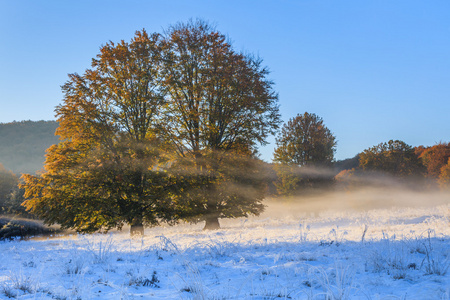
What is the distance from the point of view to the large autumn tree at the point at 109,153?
16.0 m

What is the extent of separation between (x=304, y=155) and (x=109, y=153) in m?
18.7

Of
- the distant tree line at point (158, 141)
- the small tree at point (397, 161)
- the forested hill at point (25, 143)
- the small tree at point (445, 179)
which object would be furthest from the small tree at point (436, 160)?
the forested hill at point (25, 143)

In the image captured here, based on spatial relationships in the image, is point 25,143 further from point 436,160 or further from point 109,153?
point 436,160

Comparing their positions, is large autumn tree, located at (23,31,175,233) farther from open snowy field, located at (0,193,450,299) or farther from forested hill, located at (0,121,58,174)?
forested hill, located at (0,121,58,174)

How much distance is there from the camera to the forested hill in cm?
12444

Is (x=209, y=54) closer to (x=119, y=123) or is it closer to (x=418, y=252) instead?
(x=119, y=123)

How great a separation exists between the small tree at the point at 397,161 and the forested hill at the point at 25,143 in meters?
121

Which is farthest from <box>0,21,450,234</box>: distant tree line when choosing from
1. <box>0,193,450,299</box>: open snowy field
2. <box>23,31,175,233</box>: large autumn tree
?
<box>0,193,450,299</box>: open snowy field

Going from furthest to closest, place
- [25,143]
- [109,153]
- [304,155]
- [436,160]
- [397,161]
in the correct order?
1. [25,143]
2. [436,160]
3. [397,161]
4. [304,155]
5. [109,153]

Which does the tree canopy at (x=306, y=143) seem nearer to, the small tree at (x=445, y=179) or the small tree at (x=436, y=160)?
the small tree at (x=445, y=179)

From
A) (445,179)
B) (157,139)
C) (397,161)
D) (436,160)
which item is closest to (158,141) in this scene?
(157,139)

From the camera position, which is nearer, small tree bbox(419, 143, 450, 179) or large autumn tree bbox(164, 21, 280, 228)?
Result: large autumn tree bbox(164, 21, 280, 228)

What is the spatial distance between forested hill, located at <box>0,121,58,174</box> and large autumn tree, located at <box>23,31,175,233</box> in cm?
11697

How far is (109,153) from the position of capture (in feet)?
55.3
